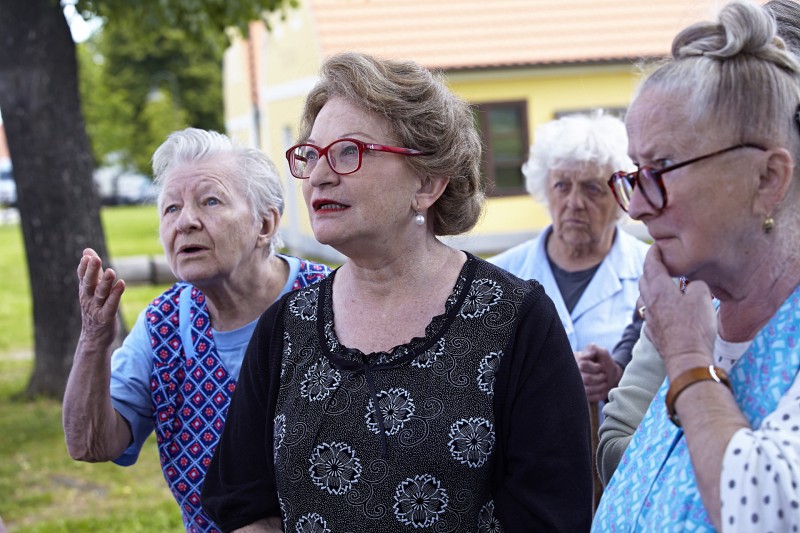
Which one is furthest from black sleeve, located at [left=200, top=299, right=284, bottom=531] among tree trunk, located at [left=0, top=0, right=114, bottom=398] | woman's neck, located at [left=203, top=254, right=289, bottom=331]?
tree trunk, located at [left=0, top=0, right=114, bottom=398]

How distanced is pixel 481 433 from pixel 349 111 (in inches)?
33.2

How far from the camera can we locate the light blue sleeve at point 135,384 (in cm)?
307

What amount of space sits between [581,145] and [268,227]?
151 centimetres

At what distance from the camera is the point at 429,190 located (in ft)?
8.11

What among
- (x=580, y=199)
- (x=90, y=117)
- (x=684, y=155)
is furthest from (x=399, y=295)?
(x=90, y=117)

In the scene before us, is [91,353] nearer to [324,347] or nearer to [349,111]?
[324,347]

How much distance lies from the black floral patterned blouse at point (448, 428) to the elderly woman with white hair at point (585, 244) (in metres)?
1.55

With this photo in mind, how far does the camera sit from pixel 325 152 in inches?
92.2

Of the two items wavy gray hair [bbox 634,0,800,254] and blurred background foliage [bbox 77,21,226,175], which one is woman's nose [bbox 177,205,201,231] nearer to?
wavy gray hair [bbox 634,0,800,254]

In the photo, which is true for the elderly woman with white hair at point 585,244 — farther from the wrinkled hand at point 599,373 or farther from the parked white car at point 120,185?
the parked white car at point 120,185

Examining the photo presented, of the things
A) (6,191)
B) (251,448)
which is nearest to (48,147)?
(251,448)

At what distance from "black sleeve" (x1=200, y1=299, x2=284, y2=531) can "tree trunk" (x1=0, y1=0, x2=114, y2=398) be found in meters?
6.09

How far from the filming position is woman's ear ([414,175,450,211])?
2.44m

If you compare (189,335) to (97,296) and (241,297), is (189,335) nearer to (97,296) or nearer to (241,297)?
(241,297)
